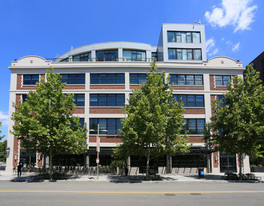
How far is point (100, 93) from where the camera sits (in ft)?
106

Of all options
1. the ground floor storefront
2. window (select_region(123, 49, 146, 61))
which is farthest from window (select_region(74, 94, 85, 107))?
window (select_region(123, 49, 146, 61))

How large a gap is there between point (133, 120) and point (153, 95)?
3241 millimetres

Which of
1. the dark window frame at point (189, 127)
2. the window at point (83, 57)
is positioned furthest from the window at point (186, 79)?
the window at point (83, 57)

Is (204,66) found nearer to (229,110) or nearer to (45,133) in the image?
(229,110)

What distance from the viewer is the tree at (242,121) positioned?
2139 centimetres

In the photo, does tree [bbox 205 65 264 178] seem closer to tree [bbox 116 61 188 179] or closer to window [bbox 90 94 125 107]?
tree [bbox 116 61 188 179]

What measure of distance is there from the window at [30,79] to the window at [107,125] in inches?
400

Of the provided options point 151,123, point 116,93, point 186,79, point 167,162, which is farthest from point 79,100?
point 186,79

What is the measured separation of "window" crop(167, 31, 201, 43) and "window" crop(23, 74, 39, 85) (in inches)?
862

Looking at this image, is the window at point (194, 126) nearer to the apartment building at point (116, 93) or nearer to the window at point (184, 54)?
the apartment building at point (116, 93)

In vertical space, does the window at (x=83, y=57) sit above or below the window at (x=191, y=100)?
above

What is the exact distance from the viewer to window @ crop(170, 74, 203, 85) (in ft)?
108

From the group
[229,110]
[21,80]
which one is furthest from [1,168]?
[229,110]

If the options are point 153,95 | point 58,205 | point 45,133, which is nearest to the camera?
point 58,205
